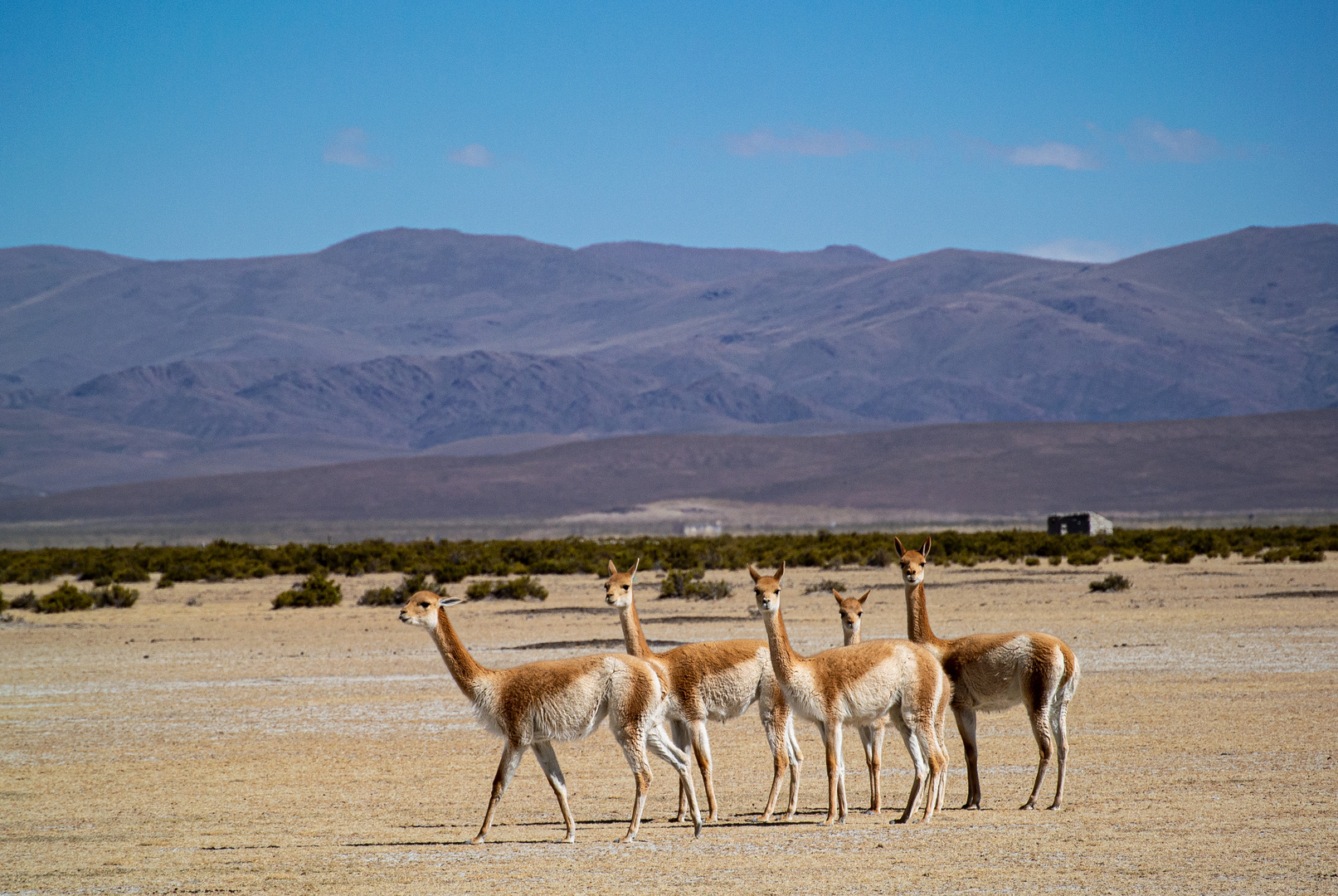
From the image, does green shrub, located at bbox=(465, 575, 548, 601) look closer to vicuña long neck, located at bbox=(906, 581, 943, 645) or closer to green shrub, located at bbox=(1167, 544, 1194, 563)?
green shrub, located at bbox=(1167, 544, 1194, 563)

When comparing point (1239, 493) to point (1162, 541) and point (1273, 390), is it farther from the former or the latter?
point (1273, 390)

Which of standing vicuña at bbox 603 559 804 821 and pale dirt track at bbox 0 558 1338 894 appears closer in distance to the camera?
pale dirt track at bbox 0 558 1338 894

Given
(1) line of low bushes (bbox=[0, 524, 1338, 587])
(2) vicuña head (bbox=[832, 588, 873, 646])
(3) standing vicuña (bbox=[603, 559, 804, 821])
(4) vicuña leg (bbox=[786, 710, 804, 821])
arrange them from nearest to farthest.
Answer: (4) vicuña leg (bbox=[786, 710, 804, 821]), (3) standing vicuña (bbox=[603, 559, 804, 821]), (2) vicuña head (bbox=[832, 588, 873, 646]), (1) line of low bushes (bbox=[0, 524, 1338, 587])

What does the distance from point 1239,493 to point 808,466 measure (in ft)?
102

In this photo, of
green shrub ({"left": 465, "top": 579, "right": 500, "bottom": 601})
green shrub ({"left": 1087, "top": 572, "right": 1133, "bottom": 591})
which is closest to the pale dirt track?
green shrub ({"left": 1087, "top": 572, "right": 1133, "bottom": 591})

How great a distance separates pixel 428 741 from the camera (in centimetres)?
1444

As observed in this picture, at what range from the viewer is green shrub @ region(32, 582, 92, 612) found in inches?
1200

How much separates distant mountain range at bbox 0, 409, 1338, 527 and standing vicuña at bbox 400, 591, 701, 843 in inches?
3105

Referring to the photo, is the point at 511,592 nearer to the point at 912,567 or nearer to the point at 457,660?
the point at 912,567

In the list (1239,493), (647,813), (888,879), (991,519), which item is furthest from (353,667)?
(1239,493)

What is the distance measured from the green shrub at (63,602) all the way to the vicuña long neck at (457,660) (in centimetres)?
2283

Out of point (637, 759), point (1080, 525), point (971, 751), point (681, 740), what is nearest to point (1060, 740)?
point (971, 751)

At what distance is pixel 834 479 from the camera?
104062mm

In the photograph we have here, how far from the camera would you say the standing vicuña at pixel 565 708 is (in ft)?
32.0
